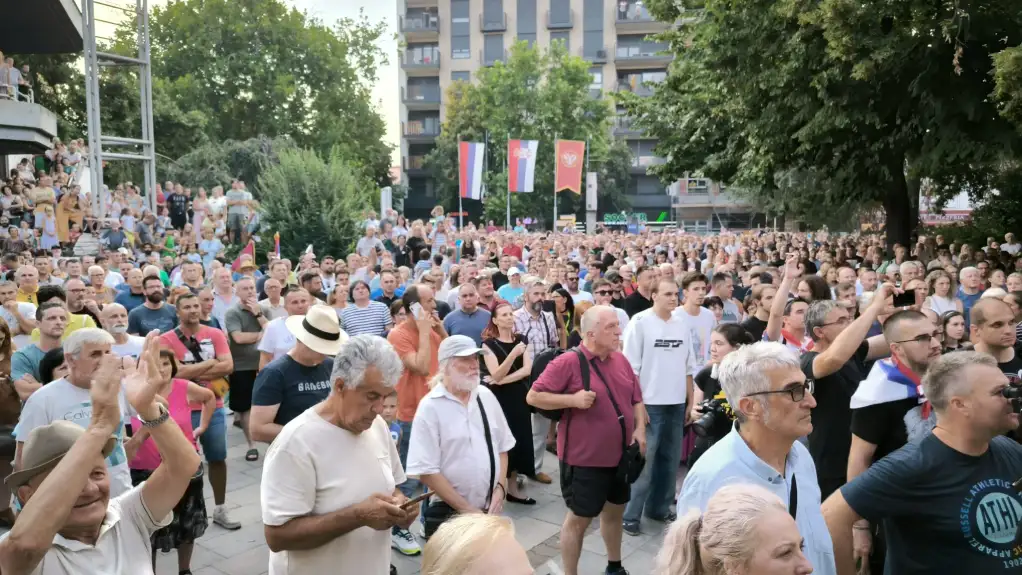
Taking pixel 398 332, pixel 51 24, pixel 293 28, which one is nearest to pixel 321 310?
pixel 398 332

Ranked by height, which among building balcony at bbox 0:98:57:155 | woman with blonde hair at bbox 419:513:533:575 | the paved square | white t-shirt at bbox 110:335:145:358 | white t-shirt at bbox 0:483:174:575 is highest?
building balcony at bbox 0:98:57:155

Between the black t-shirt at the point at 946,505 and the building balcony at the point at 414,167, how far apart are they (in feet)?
193

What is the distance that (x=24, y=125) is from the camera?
1695 cm

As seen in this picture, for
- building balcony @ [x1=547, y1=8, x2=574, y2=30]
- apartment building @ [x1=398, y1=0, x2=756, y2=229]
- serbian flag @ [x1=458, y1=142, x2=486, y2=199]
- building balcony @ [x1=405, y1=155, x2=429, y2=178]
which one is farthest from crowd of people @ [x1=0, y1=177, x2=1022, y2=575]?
building balcony @ [x1=547, y1=8, x2=574, y2=30]

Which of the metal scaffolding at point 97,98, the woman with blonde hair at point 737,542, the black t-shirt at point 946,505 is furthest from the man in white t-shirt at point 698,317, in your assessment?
the metal scaffolding at point 97,98

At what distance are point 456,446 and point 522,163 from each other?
2971 centimetres

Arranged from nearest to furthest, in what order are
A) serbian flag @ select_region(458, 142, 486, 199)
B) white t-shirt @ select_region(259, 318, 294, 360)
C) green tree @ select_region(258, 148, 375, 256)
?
white t-shirt @ select_region(259, 318, 294, 360), green tree @ select_region(258, 148, 375, 256), serbian flag @ select_region(458, 142, 486, 199)

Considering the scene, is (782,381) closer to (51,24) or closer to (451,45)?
(51,24)

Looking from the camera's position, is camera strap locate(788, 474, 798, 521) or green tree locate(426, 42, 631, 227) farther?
green tree locate(426, 42, 631, 227)

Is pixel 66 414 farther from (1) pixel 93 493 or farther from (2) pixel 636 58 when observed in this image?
(2) pixel 636 58

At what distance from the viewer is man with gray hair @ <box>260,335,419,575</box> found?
296cm

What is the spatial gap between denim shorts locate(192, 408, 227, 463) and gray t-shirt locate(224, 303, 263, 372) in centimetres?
152

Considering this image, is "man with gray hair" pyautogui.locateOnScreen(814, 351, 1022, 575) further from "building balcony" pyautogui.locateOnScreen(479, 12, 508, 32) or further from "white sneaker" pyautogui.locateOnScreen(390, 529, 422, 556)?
"building balcony" pyautogui.locateOnScreen(479, 12, 508, 32)

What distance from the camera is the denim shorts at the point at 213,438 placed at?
559 cm
